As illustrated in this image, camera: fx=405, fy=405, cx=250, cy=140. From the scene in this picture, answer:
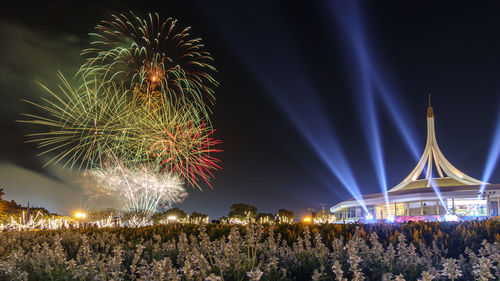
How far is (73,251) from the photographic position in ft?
34.8

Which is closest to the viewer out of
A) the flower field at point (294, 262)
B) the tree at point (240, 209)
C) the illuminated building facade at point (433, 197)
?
the flower field at point (294, 262)

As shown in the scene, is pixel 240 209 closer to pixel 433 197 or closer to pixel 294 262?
pixel 433 197

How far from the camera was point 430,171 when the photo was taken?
68125 millimetres

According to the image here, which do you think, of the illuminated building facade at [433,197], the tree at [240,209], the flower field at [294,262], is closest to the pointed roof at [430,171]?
the illuminated building facade at [433,197]

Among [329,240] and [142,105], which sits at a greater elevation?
[142,105]

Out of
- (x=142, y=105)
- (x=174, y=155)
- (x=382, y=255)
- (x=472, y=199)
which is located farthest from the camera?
(x=472, y=199)

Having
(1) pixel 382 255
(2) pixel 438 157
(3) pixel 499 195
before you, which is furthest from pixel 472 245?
(2) pixel 438 157

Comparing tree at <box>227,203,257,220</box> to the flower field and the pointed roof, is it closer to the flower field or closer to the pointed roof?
the pointed roof

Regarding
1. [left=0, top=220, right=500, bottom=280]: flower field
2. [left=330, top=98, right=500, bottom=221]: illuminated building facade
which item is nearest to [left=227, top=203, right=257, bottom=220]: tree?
[left=330, top=98, right=500, bottom=221]: illuminated building facade

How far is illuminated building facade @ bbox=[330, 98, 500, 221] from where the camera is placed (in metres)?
52.7

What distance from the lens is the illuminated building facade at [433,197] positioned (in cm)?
5270

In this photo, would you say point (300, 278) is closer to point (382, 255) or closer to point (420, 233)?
point (382, 255)

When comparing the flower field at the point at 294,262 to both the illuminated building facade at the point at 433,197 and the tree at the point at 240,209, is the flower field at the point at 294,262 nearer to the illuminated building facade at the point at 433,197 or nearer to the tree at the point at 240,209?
the illuminated building facade at the point at 433,197

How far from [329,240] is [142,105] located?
54.9 ft
